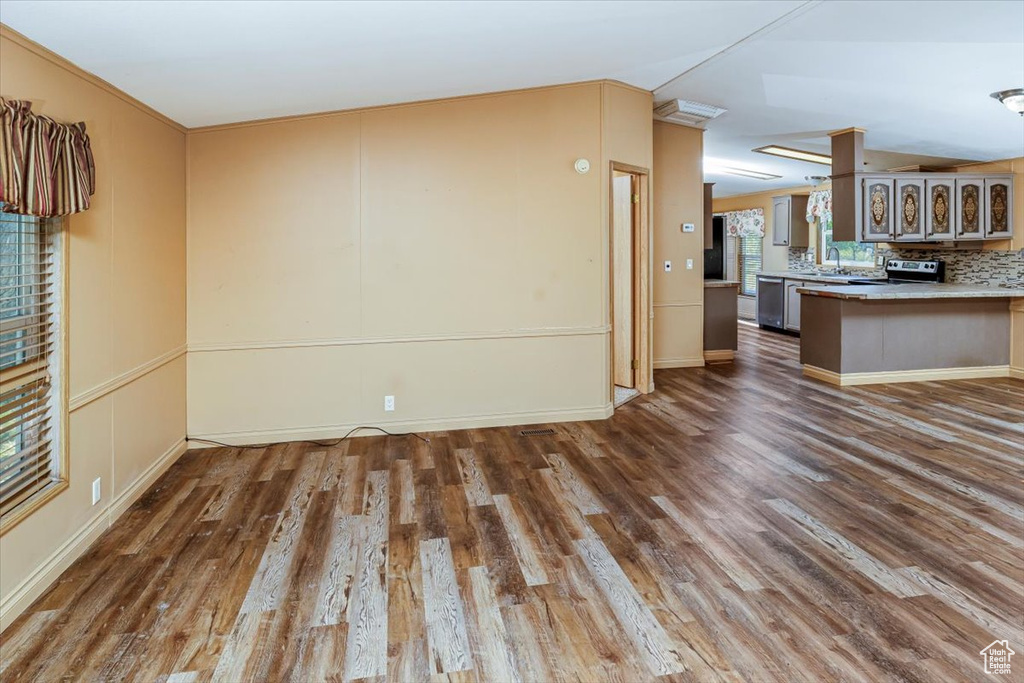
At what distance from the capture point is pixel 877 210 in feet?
21.7

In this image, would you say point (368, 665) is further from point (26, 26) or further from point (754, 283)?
point (754, 283)

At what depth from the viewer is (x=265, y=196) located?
4.45 m

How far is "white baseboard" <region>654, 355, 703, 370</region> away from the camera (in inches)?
291

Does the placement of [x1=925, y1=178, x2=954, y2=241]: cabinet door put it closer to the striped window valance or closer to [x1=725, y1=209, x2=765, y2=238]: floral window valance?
[x1=725, y1=209, x2=765, y2=238]: floral window valance

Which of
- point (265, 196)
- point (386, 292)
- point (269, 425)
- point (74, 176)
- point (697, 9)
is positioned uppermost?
point (697, 9)

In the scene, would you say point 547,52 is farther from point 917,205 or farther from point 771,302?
point 771,302

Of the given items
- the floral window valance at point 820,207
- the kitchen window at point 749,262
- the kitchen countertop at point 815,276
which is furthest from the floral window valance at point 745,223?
the floral window valance at point 820,207

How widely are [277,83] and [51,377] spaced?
1879 mm

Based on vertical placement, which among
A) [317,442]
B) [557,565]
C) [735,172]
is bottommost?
[557,565]

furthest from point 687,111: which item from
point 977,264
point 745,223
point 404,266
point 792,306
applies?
point 745,223

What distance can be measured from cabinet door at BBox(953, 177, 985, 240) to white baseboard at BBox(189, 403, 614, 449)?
463 cm

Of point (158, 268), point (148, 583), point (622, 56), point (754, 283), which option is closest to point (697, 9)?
point (622, 56)

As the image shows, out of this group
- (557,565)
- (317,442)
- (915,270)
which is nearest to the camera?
(557,565)

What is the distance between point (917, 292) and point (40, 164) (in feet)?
22.4
